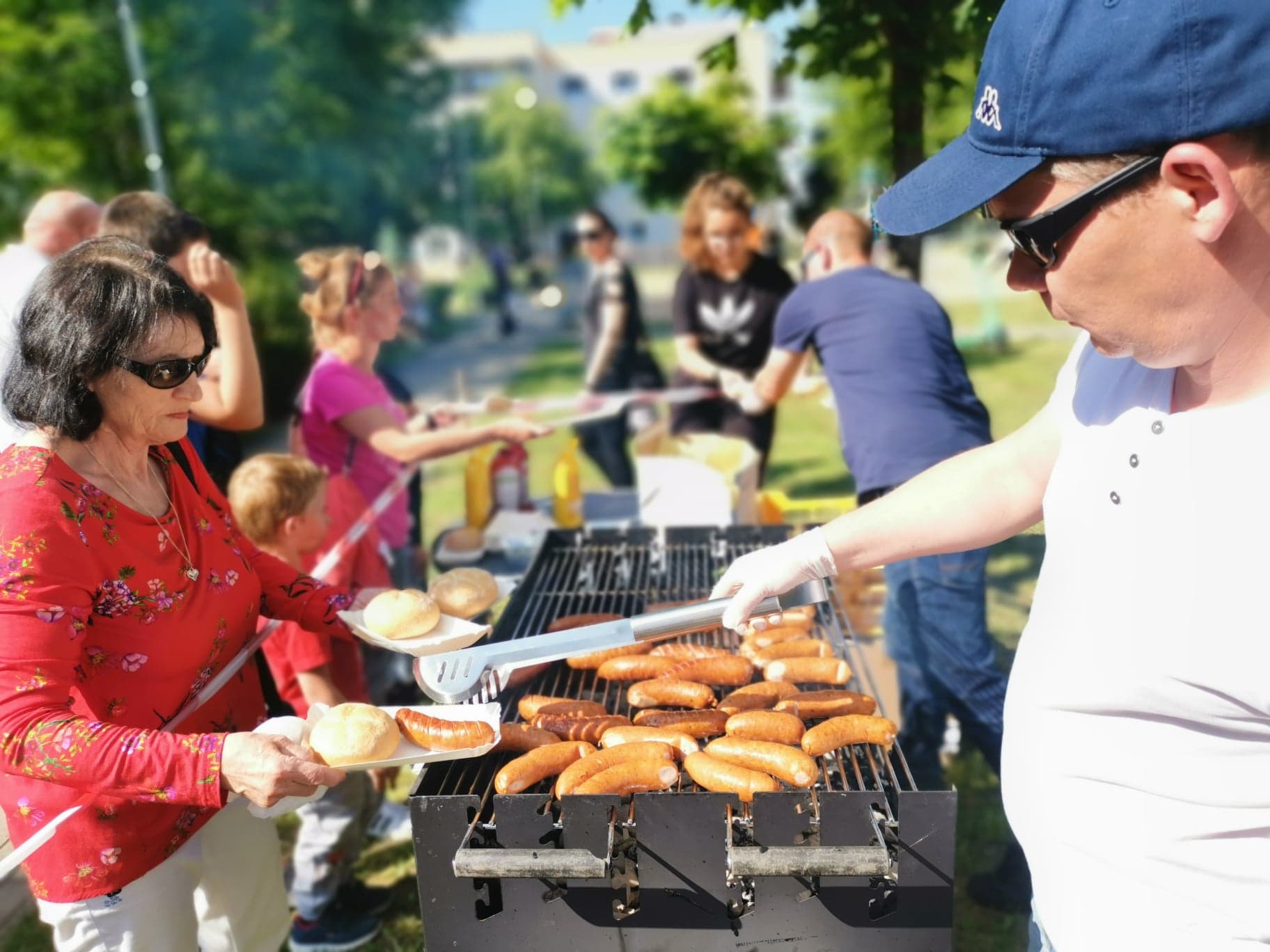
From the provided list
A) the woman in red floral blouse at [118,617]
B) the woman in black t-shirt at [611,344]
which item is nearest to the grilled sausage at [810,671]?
the woman in red floral blouse at [118,617]

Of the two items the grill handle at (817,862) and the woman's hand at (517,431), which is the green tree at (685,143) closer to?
the woman's hand at (517,431)

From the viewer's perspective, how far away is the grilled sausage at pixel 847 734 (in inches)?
87.4

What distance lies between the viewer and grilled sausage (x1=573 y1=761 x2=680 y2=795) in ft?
6.72

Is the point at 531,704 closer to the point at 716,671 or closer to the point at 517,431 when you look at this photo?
the point at 716,671

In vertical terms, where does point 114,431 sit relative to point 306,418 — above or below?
above

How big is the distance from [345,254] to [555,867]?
3.27 m

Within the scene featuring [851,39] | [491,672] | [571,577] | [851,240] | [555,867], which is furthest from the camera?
[851,39]

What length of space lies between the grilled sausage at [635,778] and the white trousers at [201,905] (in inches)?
43.5

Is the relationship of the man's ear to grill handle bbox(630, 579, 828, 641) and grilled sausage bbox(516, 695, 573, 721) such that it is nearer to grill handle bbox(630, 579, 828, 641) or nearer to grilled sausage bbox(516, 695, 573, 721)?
grill handle bbox(630, 579, 828, 641)

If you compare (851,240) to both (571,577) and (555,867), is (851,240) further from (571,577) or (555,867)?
(555,867)

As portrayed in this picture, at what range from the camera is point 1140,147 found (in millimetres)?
1205

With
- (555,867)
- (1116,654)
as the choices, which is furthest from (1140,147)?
(555,867)

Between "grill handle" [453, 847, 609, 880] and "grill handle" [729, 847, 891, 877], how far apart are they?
11.5 inches

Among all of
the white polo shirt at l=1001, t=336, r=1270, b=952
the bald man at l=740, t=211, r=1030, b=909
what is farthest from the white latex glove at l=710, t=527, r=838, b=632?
the bald man at l=740, t=211, r=1030, b=909
